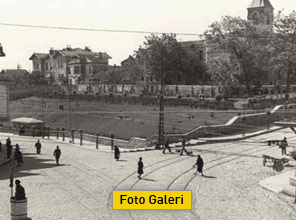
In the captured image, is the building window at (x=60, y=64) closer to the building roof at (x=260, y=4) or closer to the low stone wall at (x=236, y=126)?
the building roof at (x=260, y=4)

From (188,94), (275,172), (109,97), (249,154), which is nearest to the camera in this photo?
(275,172)

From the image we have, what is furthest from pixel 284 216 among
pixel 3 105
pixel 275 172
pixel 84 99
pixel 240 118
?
pixel 84 99

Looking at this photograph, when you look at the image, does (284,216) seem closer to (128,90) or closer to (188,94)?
(188,94)

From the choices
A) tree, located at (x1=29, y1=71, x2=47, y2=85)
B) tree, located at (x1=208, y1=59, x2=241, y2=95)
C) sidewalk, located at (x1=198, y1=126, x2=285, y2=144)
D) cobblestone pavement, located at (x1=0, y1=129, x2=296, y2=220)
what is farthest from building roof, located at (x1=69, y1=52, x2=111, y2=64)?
cobblestone pavement, located at (x1=0, y1=129, x2=296, y2=220)

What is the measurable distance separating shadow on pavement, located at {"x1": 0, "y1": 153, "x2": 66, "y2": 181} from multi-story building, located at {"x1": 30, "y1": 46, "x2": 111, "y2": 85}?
244ft

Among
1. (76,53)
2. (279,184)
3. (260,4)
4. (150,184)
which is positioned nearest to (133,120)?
(150,184)

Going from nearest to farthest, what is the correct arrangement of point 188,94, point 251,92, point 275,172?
point 275,172
point 251,92
point 188,94

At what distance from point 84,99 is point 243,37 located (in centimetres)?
3238

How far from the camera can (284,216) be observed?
16.5 metres

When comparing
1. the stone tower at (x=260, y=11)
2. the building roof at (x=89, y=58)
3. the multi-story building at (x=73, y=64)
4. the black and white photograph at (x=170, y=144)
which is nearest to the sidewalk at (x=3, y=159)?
the black and white photograph at (x=170, y=144)

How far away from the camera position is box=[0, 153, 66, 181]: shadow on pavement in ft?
79.0

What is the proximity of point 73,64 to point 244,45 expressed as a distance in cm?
6273

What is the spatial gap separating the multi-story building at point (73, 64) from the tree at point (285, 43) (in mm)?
62442

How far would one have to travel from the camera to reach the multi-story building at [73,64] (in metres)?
107
